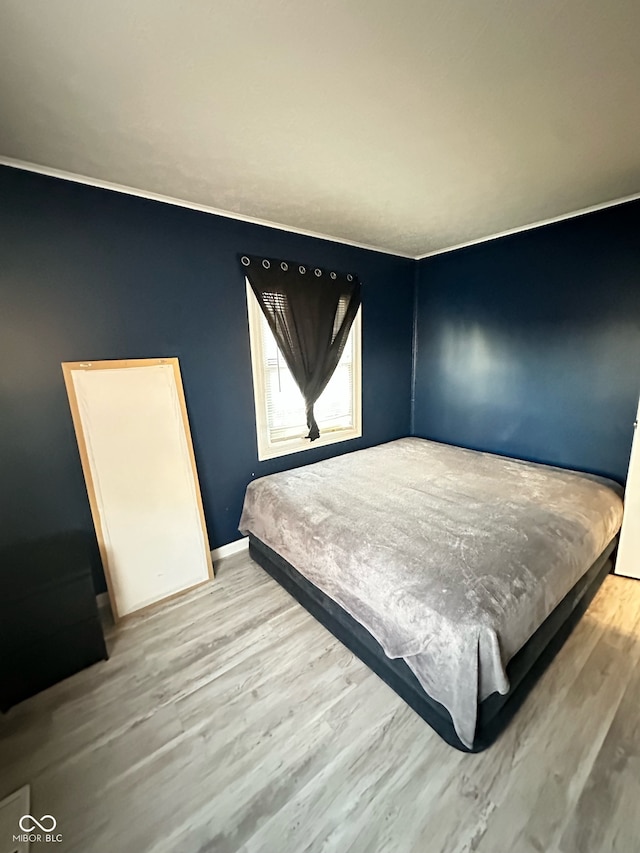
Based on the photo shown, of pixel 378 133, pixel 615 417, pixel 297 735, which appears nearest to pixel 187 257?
pixel 378 133

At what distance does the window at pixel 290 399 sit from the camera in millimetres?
2680

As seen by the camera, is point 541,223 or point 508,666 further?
point 541,223

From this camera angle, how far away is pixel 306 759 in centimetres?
131

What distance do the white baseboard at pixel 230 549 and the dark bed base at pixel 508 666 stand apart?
2.09ft

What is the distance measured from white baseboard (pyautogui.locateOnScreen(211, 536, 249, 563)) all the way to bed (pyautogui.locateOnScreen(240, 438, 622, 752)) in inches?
9.1

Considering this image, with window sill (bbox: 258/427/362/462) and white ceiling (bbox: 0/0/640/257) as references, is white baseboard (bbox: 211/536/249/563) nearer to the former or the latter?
window sill (bbox: 258/427/362/462)

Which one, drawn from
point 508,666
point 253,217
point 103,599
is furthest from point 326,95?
point 103,599

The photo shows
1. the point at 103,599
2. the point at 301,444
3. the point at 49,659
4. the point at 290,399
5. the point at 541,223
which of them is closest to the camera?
the point at 49,659

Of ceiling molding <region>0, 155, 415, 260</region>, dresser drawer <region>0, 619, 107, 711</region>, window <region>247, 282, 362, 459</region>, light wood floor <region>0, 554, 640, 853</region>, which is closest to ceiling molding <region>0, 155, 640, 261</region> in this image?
ceiling molding <region>0, 155, 415, 260</region>

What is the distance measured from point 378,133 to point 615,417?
254 cm

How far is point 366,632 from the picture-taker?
Result: 5.36ft

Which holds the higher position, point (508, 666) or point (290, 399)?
point (290, 399)

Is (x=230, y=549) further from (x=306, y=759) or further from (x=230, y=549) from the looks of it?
(x=306, y=759)

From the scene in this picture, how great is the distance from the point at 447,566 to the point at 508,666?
1.41 feet
